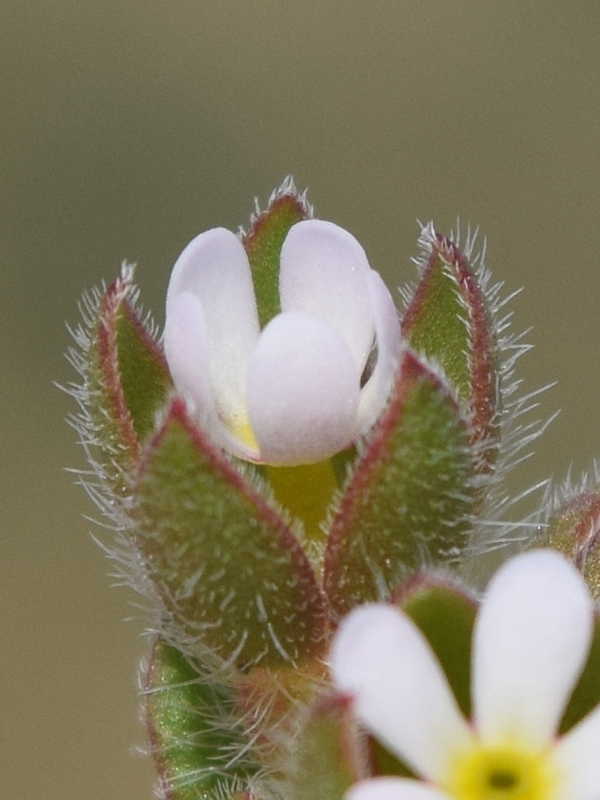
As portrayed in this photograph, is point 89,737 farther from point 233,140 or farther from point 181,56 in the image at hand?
point 181,56

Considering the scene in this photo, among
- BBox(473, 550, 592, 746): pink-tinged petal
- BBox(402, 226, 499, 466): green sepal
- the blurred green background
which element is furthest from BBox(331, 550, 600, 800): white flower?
the blurred green background

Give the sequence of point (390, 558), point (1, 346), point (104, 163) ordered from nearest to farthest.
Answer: point (390, 558)
point (1, 346)
point (104, 163)

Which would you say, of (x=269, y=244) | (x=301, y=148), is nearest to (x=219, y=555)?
(x=269, y=244)

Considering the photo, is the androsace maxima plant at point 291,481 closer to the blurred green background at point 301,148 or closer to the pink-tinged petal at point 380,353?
the pink-tinged petal at point 380,353

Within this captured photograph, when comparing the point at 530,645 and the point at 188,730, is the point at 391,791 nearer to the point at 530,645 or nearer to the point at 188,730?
the point at 530,645

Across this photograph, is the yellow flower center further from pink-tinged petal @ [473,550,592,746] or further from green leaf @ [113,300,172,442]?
green leaf @ [113,300,172,442]

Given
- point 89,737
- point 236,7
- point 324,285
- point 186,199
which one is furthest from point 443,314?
point 236,7
